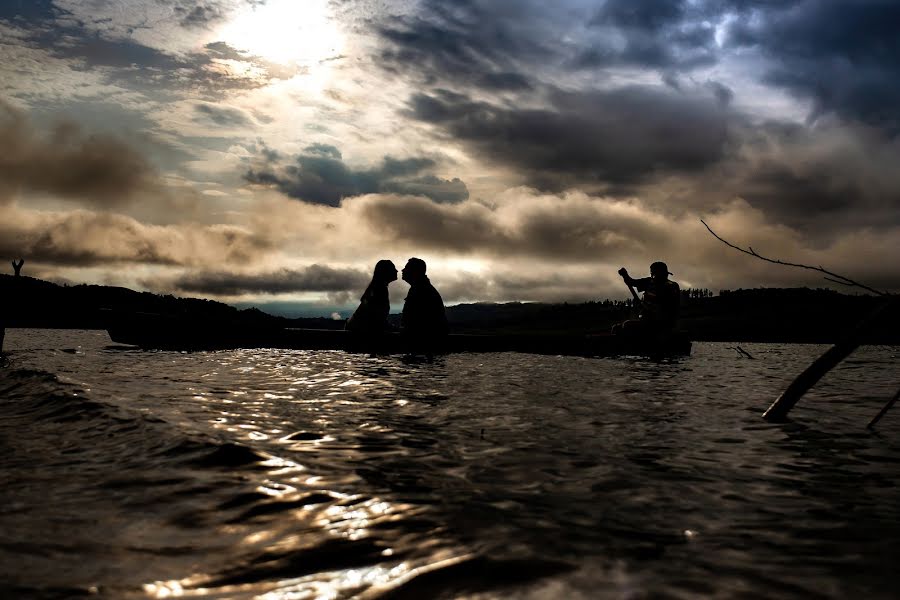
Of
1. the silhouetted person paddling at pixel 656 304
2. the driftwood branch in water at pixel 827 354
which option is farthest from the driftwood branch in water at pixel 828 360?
the silhouetted person paddling at pixel 656 304

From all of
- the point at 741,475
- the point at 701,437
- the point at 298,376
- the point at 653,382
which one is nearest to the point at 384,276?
the point at 298,376

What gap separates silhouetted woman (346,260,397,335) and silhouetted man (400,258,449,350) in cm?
74

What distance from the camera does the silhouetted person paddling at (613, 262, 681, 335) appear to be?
21609 mm

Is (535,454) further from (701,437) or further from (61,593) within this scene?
(61,593)

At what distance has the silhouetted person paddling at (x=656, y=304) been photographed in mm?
21609

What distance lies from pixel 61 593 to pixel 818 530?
424cm

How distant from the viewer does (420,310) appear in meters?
21.4

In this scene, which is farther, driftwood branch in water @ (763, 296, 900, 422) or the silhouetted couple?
the silhouetted couple

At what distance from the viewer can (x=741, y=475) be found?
4.89 m

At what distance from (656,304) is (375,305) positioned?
10.8 meters

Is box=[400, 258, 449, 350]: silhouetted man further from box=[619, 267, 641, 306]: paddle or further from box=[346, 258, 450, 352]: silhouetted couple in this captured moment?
box=[619, 267, 641, 306]: paddle

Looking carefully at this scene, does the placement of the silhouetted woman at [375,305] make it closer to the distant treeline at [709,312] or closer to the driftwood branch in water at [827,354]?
the driftwood branch in water at [827,354]

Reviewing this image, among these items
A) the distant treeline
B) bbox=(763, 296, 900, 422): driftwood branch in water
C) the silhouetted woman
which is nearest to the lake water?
bbox=(763, 296, 900, 422): driftwood branch in water

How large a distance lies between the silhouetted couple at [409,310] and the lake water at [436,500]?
12346mm
